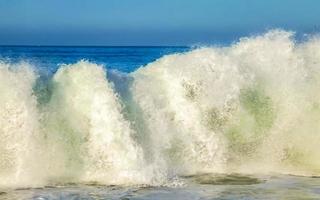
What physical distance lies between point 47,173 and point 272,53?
19.2 feet

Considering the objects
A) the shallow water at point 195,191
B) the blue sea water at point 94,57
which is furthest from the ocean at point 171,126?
the blue sea water at point 94,57

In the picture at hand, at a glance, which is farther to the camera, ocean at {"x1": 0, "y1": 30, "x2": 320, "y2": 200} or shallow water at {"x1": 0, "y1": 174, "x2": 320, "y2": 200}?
ocean at {"x1": 0, "y1": 30, "x2": 320, "y2": 200}

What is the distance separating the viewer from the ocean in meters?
9.01

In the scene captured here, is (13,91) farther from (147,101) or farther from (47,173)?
(147,101)

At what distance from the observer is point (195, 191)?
859 centimetres

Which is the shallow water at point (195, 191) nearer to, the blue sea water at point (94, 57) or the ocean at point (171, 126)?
the ocean at point (171, 126)

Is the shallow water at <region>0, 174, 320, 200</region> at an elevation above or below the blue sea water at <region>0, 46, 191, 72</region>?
below

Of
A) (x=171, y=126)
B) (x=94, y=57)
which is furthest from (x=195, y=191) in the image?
(x=94, y=57)

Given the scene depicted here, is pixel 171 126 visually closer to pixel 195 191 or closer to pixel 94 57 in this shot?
pixel 195 191

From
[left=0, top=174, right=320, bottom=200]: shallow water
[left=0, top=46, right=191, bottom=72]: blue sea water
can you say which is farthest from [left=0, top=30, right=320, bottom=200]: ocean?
[left=0, top=46, right=191, bottom=72]: blue sea water

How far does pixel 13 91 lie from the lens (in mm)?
9633

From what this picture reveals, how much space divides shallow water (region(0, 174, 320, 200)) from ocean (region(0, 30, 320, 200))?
0.05 ft

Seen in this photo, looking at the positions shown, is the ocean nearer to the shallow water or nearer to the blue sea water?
the shallow water

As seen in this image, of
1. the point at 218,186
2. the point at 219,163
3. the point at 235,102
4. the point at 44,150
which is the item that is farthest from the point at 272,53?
the point at 44,150
